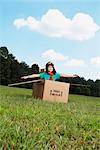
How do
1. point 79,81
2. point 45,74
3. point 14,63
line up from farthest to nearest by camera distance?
point 14,63
point 79,81
point 45,74

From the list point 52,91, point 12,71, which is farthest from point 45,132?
point 12,71

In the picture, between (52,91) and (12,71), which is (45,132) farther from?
(12,71)

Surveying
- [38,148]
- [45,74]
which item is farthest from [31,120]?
[45,74]

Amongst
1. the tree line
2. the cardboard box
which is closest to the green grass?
the cardboard box

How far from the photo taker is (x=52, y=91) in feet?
25.5

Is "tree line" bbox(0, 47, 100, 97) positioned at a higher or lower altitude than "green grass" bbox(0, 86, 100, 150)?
higher

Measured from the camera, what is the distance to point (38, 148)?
8.83 ft

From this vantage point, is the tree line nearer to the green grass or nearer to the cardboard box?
the cardboard box

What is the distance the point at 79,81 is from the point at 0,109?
7.90m

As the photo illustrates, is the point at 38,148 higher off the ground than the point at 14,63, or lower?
lower

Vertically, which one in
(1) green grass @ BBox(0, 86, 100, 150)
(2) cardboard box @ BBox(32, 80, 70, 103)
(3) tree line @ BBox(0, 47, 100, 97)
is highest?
Result: (3) tree line @ BBox(0, 47, 100, 97)

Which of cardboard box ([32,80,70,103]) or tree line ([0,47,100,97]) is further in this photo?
tree line ([0,47,100,97])

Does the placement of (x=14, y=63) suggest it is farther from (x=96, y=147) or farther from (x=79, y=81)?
(x=96, y=147)

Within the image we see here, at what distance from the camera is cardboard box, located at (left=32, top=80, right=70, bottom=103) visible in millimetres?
7652
